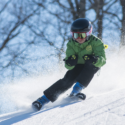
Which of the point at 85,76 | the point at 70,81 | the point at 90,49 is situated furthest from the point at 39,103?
the point at 90,49

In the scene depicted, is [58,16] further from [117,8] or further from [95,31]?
[117,8]

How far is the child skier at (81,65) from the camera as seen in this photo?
2.00 metres

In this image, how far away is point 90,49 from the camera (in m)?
2.24

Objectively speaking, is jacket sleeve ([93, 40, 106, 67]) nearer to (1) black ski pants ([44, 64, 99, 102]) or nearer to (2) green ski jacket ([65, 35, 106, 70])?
(2) green ski jacket ([65, 35, 106, 70])

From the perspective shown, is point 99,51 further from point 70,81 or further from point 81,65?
point 70,81

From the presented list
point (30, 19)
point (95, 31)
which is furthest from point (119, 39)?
point (30, 19)

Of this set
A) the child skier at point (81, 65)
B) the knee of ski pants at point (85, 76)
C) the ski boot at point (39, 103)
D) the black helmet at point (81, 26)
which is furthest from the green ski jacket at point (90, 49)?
the ski boot at point (39, 103)

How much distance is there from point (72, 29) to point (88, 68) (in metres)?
0.65

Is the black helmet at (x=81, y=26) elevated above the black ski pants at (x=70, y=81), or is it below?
above

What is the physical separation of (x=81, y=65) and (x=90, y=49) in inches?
12.3

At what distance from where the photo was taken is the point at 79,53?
7.63 feet

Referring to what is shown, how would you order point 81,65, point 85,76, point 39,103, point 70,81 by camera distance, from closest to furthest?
point 39,103 < point 85,76 < point 70,81 < point 81,65

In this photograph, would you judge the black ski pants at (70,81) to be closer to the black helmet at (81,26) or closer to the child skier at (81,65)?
the child skier at (81,65)

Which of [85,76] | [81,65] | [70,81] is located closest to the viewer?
[85,76]
